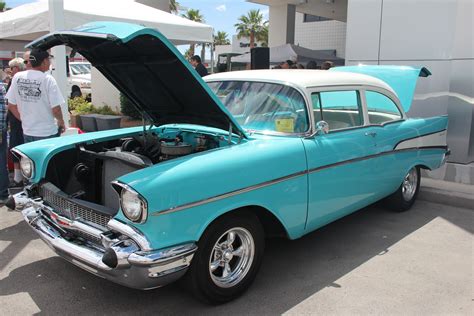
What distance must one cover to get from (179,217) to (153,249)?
242 millimetres

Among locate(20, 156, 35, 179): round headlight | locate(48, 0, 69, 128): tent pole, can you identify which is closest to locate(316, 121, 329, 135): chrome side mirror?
locate(20, 156, 35, 179): round headlight

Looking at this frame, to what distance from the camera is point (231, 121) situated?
333cm

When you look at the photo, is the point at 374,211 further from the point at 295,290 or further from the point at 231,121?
the point at 231,121

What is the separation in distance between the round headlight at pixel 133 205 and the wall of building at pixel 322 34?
23.3 meters

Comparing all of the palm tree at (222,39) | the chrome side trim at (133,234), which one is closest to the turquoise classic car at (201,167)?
the chrome side trim at (133,234)

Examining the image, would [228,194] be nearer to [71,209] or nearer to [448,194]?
[71,209]

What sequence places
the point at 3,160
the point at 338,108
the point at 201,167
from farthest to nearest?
the point at 3,160 < the point at 338,108 < the point at 201,167

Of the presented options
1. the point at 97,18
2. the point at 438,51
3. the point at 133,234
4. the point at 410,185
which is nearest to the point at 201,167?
the point at 133,234

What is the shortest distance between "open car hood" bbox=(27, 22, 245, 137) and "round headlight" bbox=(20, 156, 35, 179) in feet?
3.03

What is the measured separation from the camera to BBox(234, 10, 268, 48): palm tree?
53.1 metres

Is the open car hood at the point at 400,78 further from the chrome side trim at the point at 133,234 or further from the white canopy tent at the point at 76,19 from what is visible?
the white canopy tent at the point at 76,19

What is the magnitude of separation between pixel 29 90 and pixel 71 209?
2.40 m

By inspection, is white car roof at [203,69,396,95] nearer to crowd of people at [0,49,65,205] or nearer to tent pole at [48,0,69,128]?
crowd of people at [0,49,65,205]

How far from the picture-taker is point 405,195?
5.11 meters
